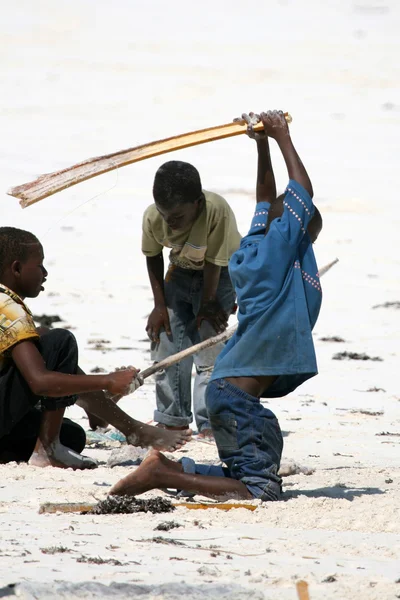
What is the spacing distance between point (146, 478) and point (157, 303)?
87.6 inches

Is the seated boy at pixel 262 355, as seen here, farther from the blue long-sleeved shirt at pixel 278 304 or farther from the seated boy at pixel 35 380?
the seated boy at pixel 35 380

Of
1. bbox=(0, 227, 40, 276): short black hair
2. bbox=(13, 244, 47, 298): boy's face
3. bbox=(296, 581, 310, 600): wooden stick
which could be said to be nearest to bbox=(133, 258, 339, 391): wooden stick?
bbox=(13, 244, 47, 298): boy's face

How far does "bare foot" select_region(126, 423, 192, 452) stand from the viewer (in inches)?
205

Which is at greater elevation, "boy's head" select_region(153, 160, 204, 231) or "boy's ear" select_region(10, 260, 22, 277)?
"boy's head" select_region(153, 160, 204, 231)

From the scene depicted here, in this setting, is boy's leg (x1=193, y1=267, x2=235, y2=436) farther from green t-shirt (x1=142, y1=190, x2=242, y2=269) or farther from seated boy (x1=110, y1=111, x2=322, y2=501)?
seated boy (x1=110, y1=111, x2=322, y2=501)

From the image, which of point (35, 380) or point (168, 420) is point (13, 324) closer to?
point (35, 380)

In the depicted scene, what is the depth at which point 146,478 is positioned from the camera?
403 cm

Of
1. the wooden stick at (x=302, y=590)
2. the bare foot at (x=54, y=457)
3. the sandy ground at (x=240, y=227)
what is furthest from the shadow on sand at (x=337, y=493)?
the wooden stick at (x=302, y=590)

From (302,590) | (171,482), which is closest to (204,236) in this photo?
(171,482)

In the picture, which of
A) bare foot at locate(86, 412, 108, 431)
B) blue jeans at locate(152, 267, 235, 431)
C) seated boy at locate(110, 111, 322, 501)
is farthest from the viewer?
blue jeans at locate(152, 267, 235, 431)

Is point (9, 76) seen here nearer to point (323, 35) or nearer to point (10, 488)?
point (323, 35)

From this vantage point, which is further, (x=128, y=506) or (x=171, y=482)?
(x=171, y=482)

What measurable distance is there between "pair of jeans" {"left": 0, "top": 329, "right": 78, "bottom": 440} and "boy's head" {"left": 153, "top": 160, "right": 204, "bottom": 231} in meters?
1.10

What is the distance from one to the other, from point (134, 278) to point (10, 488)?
724 cm
